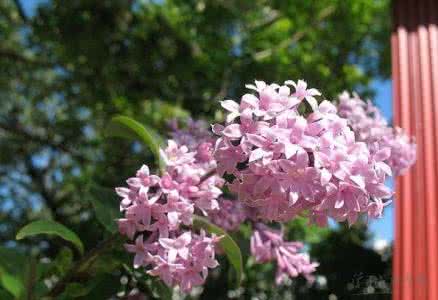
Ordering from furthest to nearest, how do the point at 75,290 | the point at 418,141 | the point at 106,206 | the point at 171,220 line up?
the point at 418,141 < the point at 106,206 < the point at 75,290 < the point at 171,220

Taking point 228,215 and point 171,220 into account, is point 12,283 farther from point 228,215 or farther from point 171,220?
point 228,215

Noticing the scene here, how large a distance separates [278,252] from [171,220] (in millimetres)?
457

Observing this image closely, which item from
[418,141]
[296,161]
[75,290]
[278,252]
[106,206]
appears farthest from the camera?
[418,141]

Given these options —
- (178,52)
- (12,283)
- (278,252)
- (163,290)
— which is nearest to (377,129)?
(278,252)

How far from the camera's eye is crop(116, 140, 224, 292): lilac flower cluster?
1.13 m

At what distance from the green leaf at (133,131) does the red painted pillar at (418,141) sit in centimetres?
86

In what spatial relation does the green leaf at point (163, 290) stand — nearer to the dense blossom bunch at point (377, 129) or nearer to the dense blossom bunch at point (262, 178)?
the dense blossom bunch at point (262, 178)

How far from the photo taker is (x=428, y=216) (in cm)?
182

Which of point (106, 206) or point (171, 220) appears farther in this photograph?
point (106, 206)

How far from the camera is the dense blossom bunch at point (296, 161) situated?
0.90m

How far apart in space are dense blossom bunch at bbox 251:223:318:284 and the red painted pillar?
37cm

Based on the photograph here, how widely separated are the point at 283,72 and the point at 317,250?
2.83 feet

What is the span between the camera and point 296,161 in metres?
0.90

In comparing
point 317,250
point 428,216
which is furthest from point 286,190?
point 317,250
